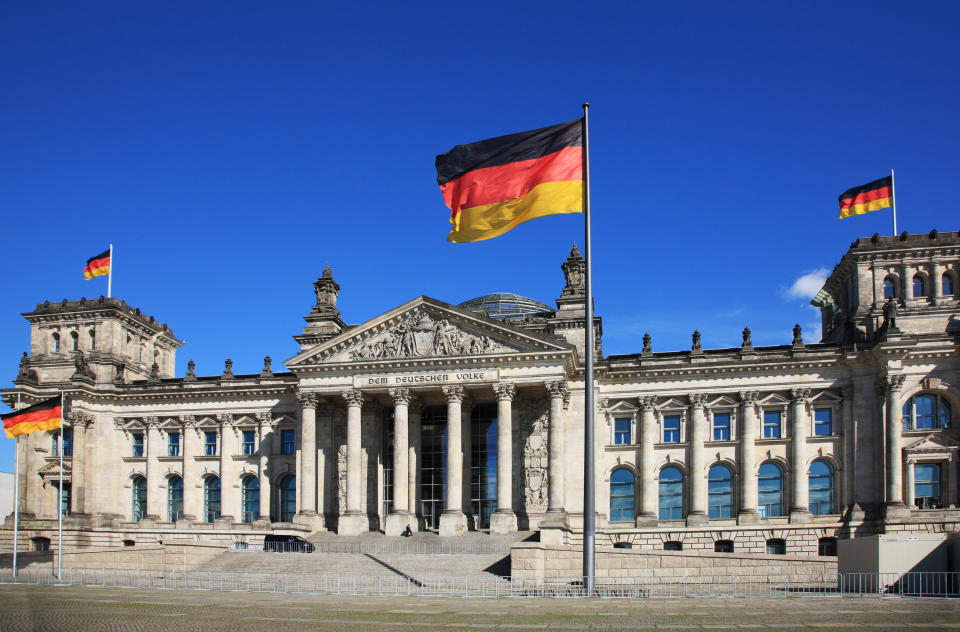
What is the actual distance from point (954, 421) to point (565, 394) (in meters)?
23.9

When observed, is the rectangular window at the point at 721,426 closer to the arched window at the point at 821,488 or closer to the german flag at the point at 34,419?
the arched window at the point at 821,488

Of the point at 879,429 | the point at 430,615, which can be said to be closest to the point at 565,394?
the point at 879,429

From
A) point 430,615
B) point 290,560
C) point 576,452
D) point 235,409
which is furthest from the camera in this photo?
point 235,409

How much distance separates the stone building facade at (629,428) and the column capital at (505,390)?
0.30 feet

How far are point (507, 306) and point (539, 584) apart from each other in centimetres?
3852

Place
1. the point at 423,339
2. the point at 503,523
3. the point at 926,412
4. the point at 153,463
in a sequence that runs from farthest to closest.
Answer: the point at 153,463 → the point at 423,339 → the point at 926,412 → the point at 503,523

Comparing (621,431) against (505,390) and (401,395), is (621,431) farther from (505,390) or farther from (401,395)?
(401,395)

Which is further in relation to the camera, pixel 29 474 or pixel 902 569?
pixel 29 474

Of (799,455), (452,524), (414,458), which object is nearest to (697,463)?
(799,455)

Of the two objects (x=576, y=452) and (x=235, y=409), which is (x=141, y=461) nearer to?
(x=235, y=409)

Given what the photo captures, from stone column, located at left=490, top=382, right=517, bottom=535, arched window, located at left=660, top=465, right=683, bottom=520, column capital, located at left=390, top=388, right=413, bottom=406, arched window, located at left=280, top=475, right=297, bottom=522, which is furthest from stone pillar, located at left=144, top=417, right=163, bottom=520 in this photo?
arched window, located at left=660, top=465, right=683, bottom=520

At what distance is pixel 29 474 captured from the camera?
71.1 m

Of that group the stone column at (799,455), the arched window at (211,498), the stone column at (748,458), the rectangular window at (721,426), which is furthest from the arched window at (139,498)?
the stone column at (799,455)

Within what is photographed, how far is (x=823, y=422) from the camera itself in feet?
199
